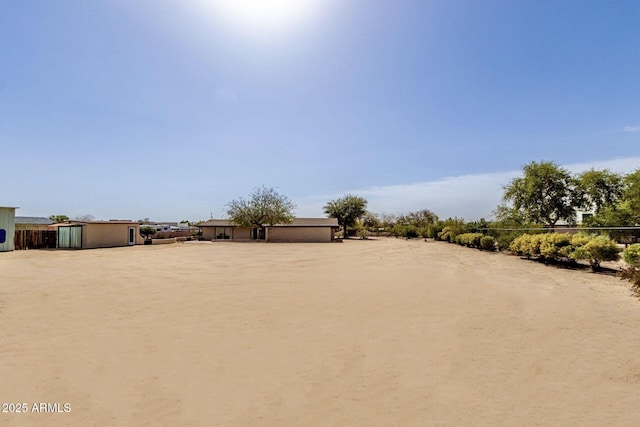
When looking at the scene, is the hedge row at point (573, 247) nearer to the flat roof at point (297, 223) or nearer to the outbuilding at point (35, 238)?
the flat roof at point (297, 223)

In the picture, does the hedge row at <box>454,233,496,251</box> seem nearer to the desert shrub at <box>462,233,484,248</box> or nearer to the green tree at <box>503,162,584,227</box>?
the desert shrub at <box>462,233,484,248</box>

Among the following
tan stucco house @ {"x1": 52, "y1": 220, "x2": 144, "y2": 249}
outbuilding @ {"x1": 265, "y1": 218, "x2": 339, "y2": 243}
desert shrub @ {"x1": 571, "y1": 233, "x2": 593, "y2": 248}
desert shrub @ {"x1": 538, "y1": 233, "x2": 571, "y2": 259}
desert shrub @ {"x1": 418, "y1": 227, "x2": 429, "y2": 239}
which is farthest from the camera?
desert shrub @ {"x1": 418, "y1": 227, "x2": 429, "y2": 239}

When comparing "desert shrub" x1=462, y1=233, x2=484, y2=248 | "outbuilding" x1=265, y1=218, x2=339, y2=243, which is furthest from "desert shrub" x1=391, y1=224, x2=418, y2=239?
"desert shrub" x1=462, y1=233, x2=484, y2=248

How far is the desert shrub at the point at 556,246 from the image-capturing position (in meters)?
16.0

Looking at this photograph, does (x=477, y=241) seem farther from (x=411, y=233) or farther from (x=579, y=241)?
(x=411, y=233)

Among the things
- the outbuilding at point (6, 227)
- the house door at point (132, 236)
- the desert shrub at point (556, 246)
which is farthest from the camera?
the house door at point (132, 236)

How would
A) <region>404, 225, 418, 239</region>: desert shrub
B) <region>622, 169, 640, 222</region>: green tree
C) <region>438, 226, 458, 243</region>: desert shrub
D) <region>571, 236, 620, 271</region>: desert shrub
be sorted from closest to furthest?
<region>571, 236, 620, 271</region>: desert shrub < <region>622, 169, 640, 222</region>: green tree < <region>438, 226, 458, 243</region>: desert shrub < <region>404, 225, 418, 239</region>: desert shrub

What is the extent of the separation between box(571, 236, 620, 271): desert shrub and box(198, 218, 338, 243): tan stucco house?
30284 mm

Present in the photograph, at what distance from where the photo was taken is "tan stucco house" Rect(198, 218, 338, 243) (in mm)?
43469

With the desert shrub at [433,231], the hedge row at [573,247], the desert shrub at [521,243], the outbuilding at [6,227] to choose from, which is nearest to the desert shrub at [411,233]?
the desert shrub at [433,231]

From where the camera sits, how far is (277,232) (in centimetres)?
4419

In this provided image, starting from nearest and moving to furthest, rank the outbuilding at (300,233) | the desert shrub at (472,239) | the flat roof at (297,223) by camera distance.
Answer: the desert shrub at (472,239) < the outbuilding at (300,233) < the flat roof at (297,223)

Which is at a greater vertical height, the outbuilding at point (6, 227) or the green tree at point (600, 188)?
the green tree at point (600, 188)

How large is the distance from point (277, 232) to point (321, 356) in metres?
39.2
